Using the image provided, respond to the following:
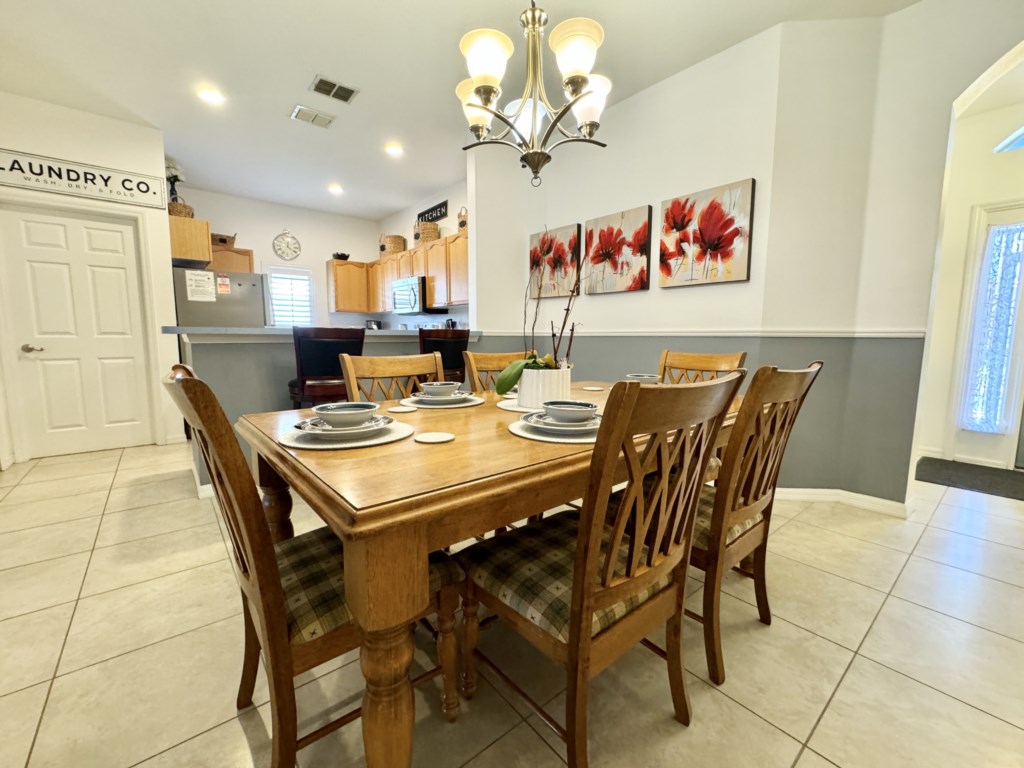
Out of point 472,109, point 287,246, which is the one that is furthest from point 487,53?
point 287,246

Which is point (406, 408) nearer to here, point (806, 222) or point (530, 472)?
point (530, 472)

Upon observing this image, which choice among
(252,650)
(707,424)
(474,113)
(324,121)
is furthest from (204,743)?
(324,121)

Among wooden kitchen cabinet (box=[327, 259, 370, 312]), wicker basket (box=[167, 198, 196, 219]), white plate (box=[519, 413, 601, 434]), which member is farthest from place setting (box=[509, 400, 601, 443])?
wooden kitchen cabinet (box=[327, 259, 370, 312])

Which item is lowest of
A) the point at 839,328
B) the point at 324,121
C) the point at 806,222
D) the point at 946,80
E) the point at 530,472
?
the point at 530,472

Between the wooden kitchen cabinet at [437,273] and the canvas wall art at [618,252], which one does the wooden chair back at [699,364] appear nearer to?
the canvas wall art at [618,252]

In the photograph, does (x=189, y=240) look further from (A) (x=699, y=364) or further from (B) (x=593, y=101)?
(A) (x=699, y=364)

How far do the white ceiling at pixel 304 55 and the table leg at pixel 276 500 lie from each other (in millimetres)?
2517

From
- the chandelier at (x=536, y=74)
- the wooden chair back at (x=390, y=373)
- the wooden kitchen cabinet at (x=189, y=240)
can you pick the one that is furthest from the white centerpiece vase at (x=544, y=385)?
the wooden kitchen cabinet at (x=189, y=240)

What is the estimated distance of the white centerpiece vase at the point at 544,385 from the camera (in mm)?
1373

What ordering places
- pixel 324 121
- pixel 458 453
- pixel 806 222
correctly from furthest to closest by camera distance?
pixel 324 121 < pixel 806 222 < pixel 458 453

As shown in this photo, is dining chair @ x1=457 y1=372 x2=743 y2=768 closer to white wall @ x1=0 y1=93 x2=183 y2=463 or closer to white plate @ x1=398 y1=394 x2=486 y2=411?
white plate @ x1=398 y1=394 x2=486 y2=411

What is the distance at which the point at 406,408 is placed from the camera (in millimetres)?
1497

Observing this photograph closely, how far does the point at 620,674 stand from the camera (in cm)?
128

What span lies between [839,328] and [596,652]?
2.53 metres
